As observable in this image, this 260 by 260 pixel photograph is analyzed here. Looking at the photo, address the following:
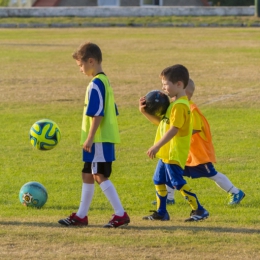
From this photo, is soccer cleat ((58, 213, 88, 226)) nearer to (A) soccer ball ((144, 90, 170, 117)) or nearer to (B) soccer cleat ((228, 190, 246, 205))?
(A) soccer ball ((144, 90, 170, 117))

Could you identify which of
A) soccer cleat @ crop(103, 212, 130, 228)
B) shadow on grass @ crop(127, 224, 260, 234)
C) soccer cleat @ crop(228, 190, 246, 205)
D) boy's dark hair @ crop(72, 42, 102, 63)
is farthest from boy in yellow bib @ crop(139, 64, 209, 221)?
soccer cleat @ crop(228, 190, 246, 205)

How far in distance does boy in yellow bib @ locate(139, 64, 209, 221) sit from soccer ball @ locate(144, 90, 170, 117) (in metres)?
0.05

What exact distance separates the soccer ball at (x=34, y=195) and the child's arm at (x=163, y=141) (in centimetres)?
173

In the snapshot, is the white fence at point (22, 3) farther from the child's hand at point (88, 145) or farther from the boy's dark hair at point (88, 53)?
the child's hand at point (88, 145)

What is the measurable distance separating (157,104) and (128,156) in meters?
4.25

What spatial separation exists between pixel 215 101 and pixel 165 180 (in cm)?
980

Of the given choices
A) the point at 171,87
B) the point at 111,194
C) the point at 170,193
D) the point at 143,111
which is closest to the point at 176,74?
the point at 171,87

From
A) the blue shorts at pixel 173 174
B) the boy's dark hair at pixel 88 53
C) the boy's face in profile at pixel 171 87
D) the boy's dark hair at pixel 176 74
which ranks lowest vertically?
the blue shorts at pixel 173 174

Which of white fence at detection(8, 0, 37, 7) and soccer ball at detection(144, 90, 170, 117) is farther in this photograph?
white fence at detection(8, 0, 37, 7)

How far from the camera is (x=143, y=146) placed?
12.2 metres

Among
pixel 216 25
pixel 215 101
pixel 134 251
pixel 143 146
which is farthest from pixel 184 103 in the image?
pixel 216 25

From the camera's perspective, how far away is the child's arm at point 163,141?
275 inches

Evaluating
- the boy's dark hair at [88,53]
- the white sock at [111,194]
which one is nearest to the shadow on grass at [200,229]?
the white sock at [111,194]

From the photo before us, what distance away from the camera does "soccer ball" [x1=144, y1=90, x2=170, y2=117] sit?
23.8 ft
